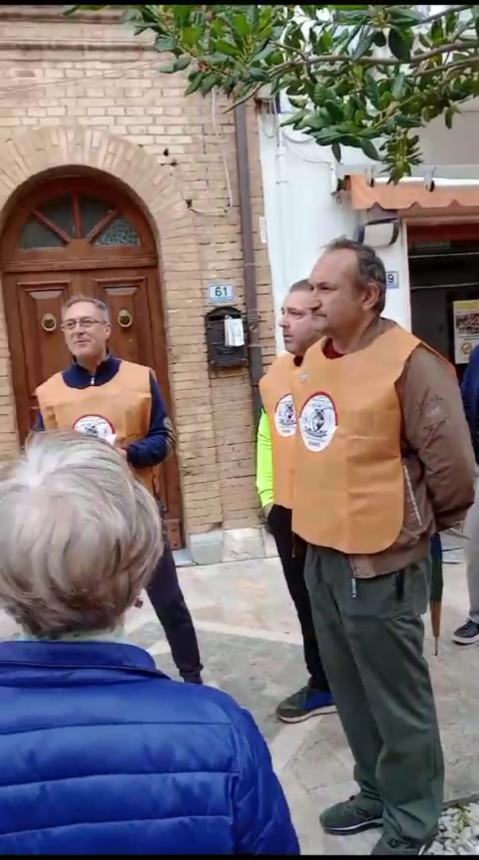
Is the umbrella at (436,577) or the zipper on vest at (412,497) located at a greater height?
the zipper on vest at (412,497)

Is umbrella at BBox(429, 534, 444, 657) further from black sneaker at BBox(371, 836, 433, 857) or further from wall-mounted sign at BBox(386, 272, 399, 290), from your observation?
wall-mounted sign at BBox(386, 272, 399, 290)

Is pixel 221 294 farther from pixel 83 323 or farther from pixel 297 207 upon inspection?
pixel 83 323

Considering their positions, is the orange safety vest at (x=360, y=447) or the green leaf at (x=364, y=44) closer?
the green leaf at (x=364, y=44)

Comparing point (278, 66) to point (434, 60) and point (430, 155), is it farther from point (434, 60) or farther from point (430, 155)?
point (430, 155)

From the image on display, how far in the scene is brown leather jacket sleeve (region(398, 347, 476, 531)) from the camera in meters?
2.35

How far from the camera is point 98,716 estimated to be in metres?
1.15

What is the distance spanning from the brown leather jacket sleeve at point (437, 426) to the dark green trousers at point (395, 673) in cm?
29

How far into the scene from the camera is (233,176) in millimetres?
6402

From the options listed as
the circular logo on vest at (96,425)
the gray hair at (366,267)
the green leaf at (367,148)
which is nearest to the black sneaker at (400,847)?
the gray hair at (366,267)

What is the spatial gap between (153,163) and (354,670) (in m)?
4.72

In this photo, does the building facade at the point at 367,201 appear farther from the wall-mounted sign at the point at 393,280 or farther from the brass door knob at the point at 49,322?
the brass door knob at the point at 49,322

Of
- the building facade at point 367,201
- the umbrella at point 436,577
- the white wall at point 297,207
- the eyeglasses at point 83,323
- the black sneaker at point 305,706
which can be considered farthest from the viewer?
the white wall at point 297,207

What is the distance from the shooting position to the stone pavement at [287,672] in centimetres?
305

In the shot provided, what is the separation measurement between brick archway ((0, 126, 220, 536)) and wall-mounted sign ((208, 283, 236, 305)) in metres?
0.10
